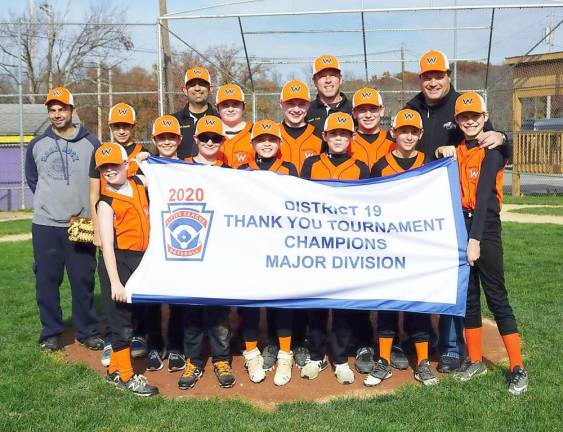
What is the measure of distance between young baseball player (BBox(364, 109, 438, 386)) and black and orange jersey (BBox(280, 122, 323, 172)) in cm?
65

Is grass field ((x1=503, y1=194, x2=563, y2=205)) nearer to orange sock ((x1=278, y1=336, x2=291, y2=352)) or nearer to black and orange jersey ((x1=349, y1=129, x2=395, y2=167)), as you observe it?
black and orange jersey ((x1=349, y1=129, x2=395, y2=167))

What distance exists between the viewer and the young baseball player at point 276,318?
193 inches

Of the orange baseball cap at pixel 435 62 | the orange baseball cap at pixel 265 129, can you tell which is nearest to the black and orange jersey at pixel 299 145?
the orange baseball cap at pixel 265 129

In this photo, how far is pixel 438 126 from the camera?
5117 mm

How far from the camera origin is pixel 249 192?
4.80m

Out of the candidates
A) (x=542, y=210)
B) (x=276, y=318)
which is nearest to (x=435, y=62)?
(x=276, y=318)

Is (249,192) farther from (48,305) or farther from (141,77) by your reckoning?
(141,77)

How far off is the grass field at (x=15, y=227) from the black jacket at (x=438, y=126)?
1179cm

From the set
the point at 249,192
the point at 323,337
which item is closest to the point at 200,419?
the point at 323,337

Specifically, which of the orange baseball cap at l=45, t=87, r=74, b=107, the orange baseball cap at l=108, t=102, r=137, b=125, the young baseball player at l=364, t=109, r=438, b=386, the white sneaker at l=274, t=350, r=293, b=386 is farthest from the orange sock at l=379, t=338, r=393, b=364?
the orange baseball cap at l=45, t=87, r=74, b=107

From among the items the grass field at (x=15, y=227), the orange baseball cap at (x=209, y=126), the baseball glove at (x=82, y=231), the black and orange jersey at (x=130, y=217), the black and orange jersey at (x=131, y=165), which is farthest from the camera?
the grass field at (x=15, y=227)

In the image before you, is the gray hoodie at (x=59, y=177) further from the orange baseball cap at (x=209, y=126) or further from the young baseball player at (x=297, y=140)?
the young baseball player at (x=297, y=140)

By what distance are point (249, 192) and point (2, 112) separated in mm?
20187

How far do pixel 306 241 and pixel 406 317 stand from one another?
43.6 inches
